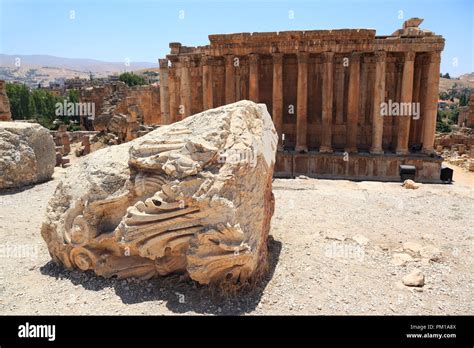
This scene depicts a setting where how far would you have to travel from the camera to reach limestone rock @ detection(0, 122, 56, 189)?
11742mm

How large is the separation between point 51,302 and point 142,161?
2.28 metres

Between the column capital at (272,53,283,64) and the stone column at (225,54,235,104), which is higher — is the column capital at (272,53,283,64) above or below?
above

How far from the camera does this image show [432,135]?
54.3ft

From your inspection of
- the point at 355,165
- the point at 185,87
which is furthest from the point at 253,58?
the point at 355,165

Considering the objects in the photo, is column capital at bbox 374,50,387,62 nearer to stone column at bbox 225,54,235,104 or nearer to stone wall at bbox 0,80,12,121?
stone column at bbox 225,54,235,104

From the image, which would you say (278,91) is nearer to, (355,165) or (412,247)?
(355,165)

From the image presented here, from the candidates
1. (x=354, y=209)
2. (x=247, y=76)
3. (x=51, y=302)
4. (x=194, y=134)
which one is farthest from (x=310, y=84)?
(x=51, y=302)

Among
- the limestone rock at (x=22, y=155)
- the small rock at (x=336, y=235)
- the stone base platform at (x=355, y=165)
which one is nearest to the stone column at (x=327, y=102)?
the stone base platform at (x=355, y=165)

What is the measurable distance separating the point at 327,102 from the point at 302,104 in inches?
44.2

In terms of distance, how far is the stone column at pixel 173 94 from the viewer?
2089 cm

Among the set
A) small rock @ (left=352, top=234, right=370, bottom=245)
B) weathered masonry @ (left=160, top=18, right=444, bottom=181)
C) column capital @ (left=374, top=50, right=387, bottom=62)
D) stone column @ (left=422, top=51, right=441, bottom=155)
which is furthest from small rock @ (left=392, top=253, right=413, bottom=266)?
column capital @ (left=374, top=50, right=387, bottom=62)

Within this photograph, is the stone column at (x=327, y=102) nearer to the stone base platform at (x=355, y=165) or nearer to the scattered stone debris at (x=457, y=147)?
the stone base platform at (x=355, y=165)

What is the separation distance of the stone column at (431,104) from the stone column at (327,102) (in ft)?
13.2

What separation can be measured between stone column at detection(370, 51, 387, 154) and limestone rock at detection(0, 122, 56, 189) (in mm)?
13113
